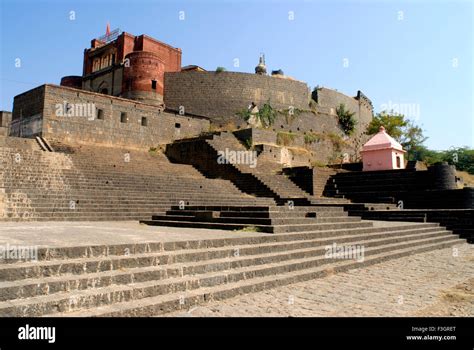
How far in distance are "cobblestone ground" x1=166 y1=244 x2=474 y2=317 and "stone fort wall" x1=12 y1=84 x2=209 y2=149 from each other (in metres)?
18.3

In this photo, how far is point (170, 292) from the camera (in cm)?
423

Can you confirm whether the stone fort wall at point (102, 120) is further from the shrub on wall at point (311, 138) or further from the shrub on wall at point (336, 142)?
the shrub on wall at point (336, 142)

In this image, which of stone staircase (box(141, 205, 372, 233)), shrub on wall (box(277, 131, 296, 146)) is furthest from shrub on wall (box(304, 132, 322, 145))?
stone staircase (box(141, 205, 372, 233))

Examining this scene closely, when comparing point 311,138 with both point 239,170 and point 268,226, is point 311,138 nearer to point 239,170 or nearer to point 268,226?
point 239,170

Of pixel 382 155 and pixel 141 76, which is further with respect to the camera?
pixel 141 76

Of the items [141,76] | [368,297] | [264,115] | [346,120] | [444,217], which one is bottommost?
[368,297]

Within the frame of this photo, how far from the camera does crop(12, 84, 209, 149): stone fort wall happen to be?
65.9 feet

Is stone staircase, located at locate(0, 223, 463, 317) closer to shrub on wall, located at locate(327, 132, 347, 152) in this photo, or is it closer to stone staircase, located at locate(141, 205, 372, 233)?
stone staircase, located at locate(141, 205, 372, 233)

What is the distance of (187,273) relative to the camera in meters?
4.74

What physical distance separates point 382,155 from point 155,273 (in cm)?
1899

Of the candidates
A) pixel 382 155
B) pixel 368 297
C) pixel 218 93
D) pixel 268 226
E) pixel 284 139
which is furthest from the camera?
pixel 218 93

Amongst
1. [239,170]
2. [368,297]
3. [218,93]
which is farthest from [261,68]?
[368,297]
